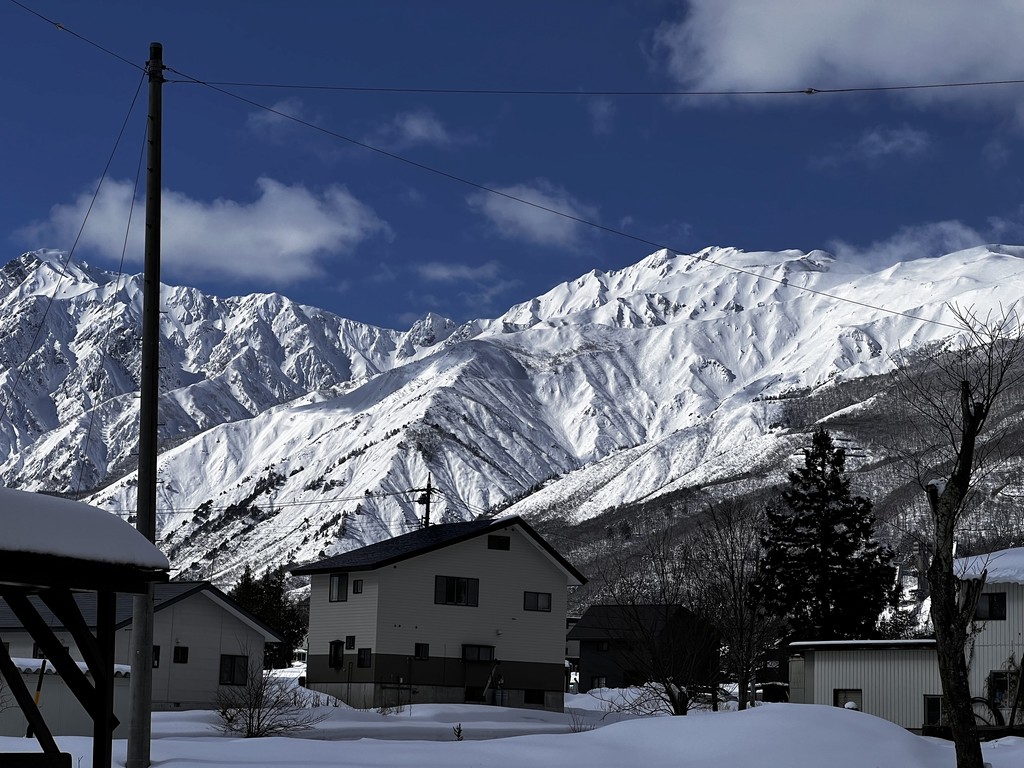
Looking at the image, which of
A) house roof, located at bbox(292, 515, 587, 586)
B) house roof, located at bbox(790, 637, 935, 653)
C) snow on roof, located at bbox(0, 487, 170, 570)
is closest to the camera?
snow on roof, located at bbox(0, 487, 170, 570)

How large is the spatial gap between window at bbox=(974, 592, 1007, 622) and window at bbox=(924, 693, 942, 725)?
112 inches

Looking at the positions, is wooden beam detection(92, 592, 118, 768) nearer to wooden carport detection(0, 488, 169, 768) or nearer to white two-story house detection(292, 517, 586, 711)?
wooden carport detection(0, 488, 169, 768)

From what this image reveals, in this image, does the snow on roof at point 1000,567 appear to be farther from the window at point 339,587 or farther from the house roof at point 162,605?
the house roof at point 162,605

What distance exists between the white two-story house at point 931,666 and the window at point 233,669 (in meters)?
20.7

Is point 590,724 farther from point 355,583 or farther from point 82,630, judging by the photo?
point 82,630

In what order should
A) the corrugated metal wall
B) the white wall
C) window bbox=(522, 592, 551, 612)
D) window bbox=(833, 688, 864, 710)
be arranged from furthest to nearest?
window bbox=(522, 592, 551, 612) < window bbox=(833, 688, 864, 710) < the corrugated metal wall < the white wall

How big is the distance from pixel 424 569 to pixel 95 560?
40.9 m

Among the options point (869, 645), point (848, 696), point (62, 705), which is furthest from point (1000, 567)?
point (62, 705)

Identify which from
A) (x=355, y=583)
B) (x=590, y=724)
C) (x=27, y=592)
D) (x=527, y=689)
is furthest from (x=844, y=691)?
(x=27, y=592)

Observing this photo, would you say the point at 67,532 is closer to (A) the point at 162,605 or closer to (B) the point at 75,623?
(B) the point at 75,623

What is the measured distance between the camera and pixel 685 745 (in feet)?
70.6

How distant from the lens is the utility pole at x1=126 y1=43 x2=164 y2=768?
53.6ft

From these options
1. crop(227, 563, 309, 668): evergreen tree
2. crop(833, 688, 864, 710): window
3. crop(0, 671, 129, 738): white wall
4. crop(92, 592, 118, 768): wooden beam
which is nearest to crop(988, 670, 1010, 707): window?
crop(833, 688, 864, 710): window

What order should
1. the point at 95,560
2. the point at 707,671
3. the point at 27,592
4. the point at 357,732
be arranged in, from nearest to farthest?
the point at 95,560 < the point at 27,592 < the point at 357,732 < the point at 707,671
